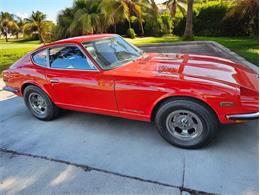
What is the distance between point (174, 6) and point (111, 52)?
19734 mm

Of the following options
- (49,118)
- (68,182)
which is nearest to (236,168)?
(68,182)

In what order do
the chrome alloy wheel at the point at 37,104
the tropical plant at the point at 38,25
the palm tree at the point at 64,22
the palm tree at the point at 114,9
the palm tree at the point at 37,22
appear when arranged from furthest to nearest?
the palm tree at the point at 37,22 < the tropical plant at the point at 38,25 < the palm tree at the point at 64,22 < the palm tree at the point at 114,9 < the chrome alloy wheel at the point at 37,104

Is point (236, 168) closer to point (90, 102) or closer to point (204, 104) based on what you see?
point (204, 104)

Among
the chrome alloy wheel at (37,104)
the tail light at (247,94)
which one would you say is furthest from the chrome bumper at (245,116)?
the chrome alloy wheel at (37,104)

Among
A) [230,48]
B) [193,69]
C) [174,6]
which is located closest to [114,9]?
[174,6]

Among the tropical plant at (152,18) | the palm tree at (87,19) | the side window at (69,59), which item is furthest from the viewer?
the tropical plant at (152,18)

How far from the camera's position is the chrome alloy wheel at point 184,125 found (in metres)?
2.96

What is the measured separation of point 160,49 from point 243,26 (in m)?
11.3

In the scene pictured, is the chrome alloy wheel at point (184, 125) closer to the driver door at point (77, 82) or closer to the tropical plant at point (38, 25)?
the driver door at point (77, 82)

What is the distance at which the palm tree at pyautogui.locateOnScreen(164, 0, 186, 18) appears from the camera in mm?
21625

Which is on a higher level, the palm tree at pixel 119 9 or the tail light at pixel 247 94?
the palm tree at pixel 119 9

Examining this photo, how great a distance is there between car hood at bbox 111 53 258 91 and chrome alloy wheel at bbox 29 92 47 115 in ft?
5.51

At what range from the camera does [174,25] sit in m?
22.9

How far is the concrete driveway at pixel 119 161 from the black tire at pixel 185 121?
13 cm
